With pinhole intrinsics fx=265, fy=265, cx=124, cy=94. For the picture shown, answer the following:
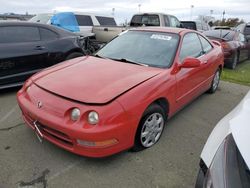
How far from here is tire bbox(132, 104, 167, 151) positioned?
10.5ft

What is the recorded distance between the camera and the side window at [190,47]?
13.9 ft

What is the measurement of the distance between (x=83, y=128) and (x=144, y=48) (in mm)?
1962

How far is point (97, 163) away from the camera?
3.08 metres

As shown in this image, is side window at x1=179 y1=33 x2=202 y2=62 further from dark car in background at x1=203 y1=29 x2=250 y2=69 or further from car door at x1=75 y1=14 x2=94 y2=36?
car door at x1=75 y1=14 x2=94 y2=36

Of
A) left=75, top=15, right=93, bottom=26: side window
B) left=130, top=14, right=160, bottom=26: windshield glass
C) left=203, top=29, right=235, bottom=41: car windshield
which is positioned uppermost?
left=75, top=15, right=93, bottom=26: side window

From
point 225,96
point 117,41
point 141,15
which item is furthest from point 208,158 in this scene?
point 141,15

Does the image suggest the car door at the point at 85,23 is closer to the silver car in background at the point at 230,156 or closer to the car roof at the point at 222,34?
the car roof at the point at 222,34

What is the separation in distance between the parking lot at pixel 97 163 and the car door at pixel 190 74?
0.56 metres

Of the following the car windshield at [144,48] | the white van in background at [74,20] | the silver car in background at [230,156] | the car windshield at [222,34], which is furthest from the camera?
the white van in background at [74,20]

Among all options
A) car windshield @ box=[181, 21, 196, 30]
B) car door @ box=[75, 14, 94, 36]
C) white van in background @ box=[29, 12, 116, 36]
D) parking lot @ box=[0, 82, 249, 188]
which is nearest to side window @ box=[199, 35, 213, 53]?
parking lot @ box=[0, 82, 249, 188]

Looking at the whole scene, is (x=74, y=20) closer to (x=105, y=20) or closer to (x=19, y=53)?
(x=105, y=20)

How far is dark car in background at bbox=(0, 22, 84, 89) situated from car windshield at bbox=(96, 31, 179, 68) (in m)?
1.78

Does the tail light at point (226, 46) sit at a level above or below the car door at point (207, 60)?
below

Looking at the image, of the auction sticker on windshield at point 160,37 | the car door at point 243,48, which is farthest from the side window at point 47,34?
the car door at point 243,48
